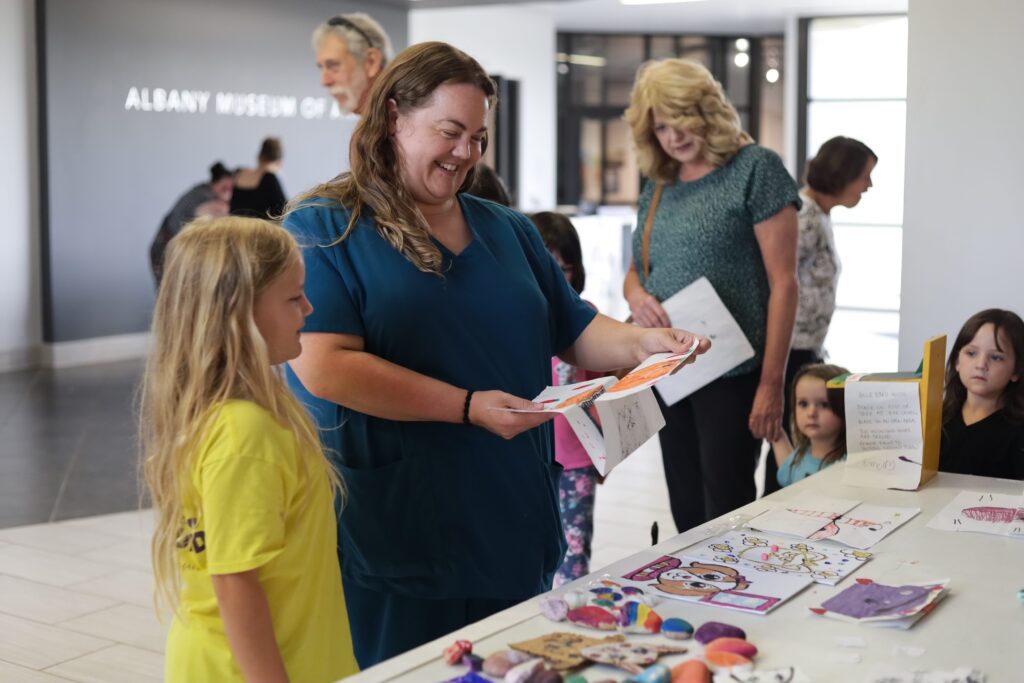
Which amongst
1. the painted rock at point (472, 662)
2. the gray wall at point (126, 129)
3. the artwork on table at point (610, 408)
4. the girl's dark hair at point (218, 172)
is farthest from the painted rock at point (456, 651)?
the gray wall at point (126, 129)

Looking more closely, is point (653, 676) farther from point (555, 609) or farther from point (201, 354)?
point (201, 354)

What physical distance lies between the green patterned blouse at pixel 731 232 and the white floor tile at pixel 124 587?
199 cm

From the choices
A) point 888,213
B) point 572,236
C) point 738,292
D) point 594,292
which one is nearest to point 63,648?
point 572,236

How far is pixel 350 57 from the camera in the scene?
3592 mm

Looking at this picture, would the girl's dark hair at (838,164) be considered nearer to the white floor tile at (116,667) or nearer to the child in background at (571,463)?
the child in background at (571,463)

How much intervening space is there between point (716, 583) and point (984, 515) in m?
0.72

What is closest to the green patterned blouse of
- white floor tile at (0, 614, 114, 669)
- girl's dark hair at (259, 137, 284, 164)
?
Answer: white floor tile at (0, 614, 114, 669)

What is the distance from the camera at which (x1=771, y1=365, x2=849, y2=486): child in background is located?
3.31 metres

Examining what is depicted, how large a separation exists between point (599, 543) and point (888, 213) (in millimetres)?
9329

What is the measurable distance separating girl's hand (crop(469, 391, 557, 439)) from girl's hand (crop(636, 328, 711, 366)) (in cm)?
38

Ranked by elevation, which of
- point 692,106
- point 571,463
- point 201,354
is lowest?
A: point 571,463

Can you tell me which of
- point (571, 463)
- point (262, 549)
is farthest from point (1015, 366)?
point (262, 549)

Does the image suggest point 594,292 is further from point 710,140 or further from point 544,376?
point 544,376

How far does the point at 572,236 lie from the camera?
131 inches
